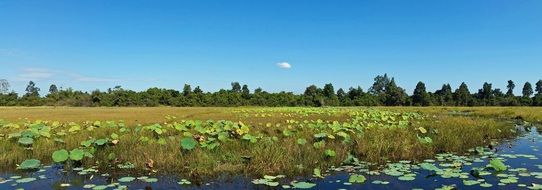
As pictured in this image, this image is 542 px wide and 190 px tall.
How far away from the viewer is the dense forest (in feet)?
312

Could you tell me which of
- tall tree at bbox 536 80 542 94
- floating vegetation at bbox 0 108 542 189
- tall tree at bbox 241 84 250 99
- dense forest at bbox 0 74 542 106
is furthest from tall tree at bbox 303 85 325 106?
floating vegetation at bbox 0 108 542 189

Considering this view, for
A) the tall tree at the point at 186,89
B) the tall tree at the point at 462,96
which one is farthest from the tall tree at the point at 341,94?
the tall tree at the point at 186,89

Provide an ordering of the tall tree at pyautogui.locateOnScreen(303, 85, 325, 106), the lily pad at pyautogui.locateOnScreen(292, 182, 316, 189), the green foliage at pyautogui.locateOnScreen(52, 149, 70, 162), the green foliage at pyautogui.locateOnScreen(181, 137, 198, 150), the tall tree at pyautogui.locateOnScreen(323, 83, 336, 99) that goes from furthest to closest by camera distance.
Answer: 1. the tall tree at pyautogui.locateOnScreen(323, 83, 336, 99)
2. the tall tree at pyautogui.locateOnScreen(303, 85, 325, 106)
3. the green foliage at pyautogui.locateOnScreen(181, 137, 198, 150)
4. the green foliage at pyautogui.locateOnScreen(52, 149, 70, 162)
5. the lily pad at pyautogui.locateOnScreen(292, 182, 316, 189)

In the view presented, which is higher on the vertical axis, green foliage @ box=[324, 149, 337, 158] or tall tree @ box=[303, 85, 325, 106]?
tall tree @ box=[303, 85, 325, 106]

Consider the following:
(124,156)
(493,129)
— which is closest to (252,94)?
(493,129)

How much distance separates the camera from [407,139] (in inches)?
565

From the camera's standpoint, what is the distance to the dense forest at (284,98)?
312ft

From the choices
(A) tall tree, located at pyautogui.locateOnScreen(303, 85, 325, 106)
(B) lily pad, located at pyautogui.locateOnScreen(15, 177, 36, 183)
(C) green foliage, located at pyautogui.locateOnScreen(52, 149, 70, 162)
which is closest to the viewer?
(B) lily pad, located at pyautogui.locateOnScreen(15, 177, 36, 183)

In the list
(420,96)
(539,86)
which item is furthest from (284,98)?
(539,86)

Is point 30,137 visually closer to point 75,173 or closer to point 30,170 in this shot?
point 30,170

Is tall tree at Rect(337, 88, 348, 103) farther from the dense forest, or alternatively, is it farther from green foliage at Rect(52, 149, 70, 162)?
green foliage at Rect(52, 149, 70, 162)

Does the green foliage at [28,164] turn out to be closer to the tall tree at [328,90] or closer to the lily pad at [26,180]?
the lily pad at [26,180]

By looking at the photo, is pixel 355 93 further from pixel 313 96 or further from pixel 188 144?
pixel 188 144

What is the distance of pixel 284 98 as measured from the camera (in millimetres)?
106312
